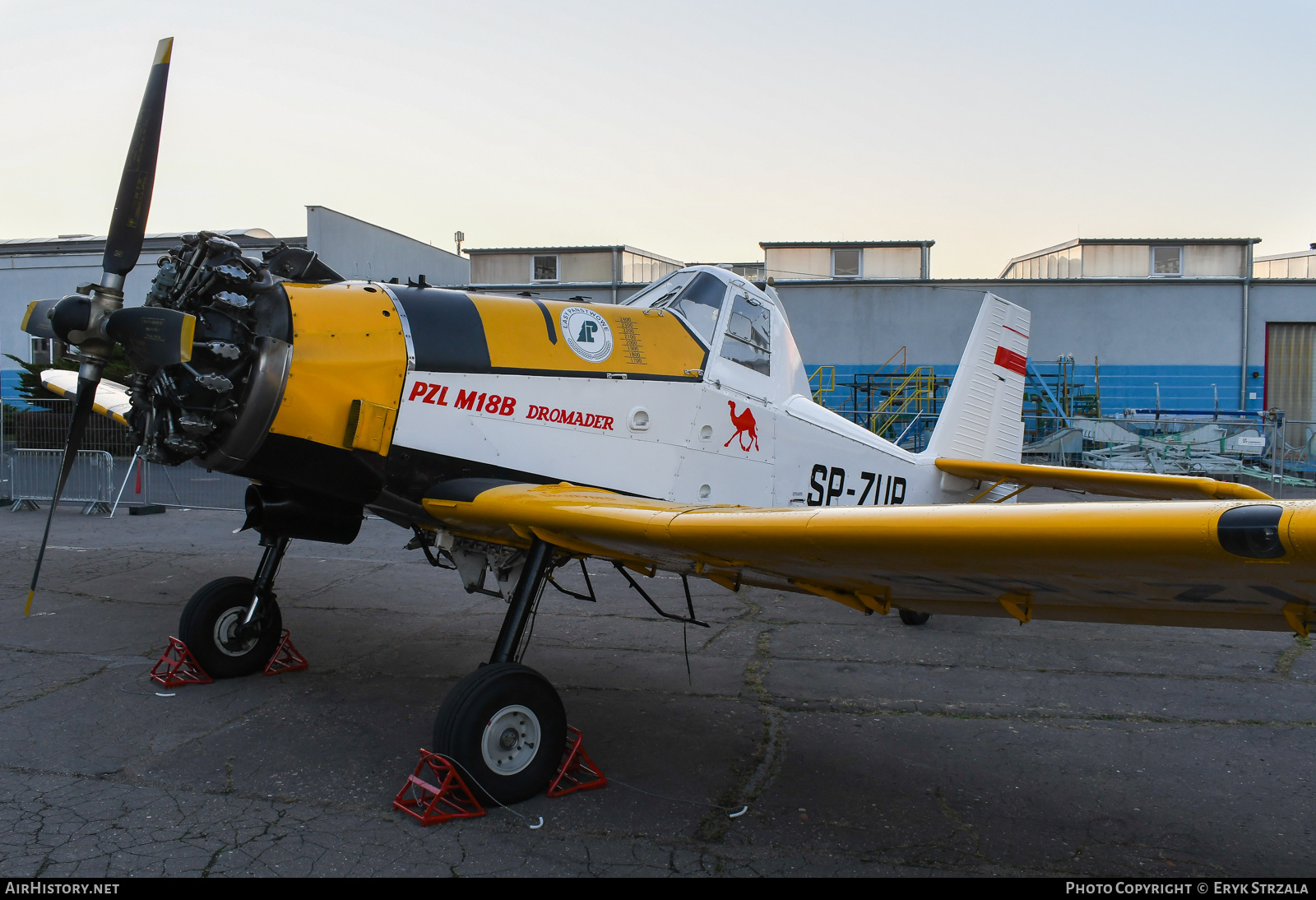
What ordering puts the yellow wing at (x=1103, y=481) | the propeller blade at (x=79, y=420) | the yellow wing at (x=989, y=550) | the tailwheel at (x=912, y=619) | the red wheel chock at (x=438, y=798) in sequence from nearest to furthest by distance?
the yellow wing at (x=989, y=550), the red wheel chock at (x=438, y=798), the propeller blade at (x=79, y=420), the yellow wing at (x=1103, y=481), the tailwheel at (x=912, y=619)

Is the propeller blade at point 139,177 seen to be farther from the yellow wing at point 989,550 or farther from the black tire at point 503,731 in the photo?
the black tire at point 503,731

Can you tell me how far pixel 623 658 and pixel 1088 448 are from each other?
15663mm

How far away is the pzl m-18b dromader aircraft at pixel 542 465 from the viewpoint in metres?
2.58

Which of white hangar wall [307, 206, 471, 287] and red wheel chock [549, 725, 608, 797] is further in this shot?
white hangar wall [307, 206, 471, 287]

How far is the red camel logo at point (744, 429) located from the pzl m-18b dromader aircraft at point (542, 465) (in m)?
0.02

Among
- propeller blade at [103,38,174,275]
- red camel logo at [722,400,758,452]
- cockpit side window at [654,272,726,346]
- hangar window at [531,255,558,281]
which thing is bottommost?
red camel logo at [722,400,758,452]

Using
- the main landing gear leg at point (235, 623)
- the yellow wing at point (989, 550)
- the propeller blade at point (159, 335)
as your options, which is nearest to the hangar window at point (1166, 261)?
the yellow wing at point (989, 550)

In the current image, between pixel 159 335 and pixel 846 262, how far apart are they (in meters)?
22.3

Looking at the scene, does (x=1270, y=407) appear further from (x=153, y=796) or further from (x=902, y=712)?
(x=153, y=796)

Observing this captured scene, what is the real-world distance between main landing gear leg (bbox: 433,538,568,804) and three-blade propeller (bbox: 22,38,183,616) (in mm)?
2084

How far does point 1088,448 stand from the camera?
18.2 metres

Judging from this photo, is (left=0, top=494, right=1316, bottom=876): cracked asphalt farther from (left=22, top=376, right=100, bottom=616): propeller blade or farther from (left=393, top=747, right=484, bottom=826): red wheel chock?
(left=22, top=376, right=100, bottom=616): propeller blade

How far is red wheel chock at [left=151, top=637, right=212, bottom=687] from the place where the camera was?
5188mm

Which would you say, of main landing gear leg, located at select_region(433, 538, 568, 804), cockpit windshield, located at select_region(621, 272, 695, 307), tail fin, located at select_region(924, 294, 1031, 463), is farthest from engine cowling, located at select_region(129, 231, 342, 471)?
tail fin, located at select_region(924, 294, 1031, 463)
